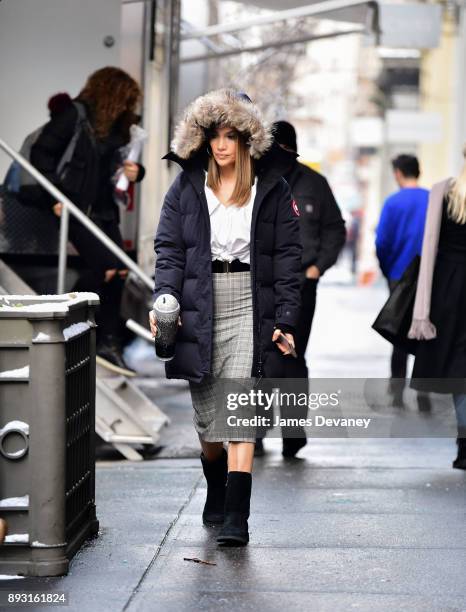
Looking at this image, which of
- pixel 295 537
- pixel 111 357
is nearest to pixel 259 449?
pixel 111 357

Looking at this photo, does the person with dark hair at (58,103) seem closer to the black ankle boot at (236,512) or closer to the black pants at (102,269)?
the black pants at (102,269)

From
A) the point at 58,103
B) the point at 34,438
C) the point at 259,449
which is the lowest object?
the point at 259,449

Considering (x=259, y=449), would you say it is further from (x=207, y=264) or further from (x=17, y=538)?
(x=17, y=538)

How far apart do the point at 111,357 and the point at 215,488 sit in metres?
2.75

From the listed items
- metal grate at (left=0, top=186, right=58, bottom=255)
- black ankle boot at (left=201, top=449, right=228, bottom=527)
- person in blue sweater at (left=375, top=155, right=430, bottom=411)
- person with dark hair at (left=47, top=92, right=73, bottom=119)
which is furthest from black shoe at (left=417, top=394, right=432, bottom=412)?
black ankle boot at (left=201, top=449, right=228, bottom=527)

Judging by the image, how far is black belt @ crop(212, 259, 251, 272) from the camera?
5922 mm

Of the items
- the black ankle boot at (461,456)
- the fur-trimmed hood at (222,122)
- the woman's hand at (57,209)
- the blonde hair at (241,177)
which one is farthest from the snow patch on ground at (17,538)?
the woman's hand at (57,209)

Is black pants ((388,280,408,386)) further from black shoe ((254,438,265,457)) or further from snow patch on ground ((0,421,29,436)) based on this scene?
snow patch on ground ((0,421,29,436))

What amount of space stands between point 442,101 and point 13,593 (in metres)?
31.6

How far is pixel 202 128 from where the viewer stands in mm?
5988

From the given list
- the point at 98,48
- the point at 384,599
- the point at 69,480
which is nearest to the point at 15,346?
the point at 69,480

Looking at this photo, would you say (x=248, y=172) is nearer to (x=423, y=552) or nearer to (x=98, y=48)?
(x=423, y=552)

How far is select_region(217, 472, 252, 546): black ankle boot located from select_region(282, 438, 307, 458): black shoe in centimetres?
242

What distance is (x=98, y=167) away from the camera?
892 cm
